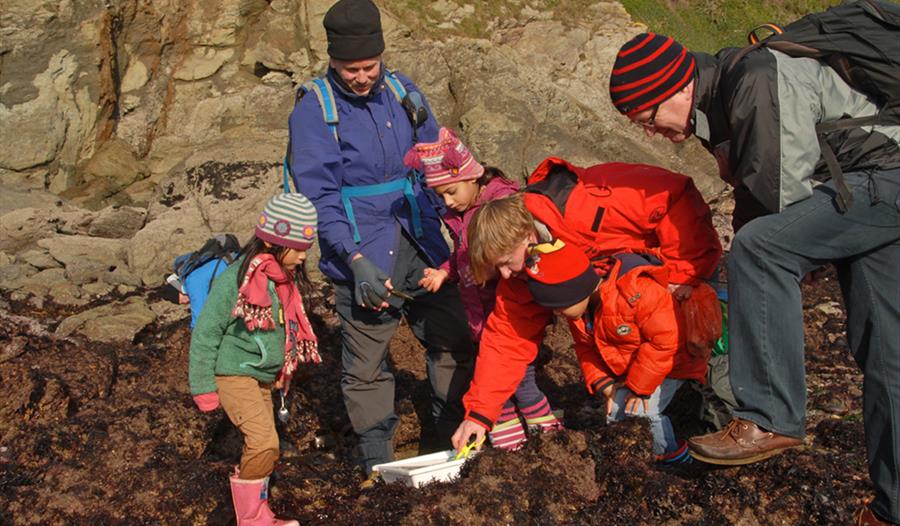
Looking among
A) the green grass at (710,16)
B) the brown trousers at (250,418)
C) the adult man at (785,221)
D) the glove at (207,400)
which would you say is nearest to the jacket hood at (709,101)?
the adult man at (785,221)

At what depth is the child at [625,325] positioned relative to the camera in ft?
13.3

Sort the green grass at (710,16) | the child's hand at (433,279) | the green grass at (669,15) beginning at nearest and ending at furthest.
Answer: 1. the child's hand at (433,279)
2. the green grass at (669,15)
3. the green grass at (710,16)

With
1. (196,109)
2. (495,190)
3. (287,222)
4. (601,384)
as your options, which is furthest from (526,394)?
(196,109)

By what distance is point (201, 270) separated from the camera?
5109mm

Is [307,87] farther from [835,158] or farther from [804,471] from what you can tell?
[804,471]

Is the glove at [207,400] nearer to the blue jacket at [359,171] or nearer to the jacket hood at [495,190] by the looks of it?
the blue jacket at [359,171]

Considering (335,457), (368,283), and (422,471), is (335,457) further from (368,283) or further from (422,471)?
(422,471)

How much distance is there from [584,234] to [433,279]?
0.92 meters

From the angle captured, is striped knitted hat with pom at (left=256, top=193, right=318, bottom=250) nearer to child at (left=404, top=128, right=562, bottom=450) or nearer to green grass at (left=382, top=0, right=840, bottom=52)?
child at (left=404, top=128, right=562, bottom=450)

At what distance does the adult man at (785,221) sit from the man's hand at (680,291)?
2.03 ft

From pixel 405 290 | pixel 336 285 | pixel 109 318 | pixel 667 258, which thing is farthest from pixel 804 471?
pixel 109 318

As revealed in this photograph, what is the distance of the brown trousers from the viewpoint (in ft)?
14.3

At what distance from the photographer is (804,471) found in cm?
397

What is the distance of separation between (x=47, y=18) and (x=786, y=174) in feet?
31.7
